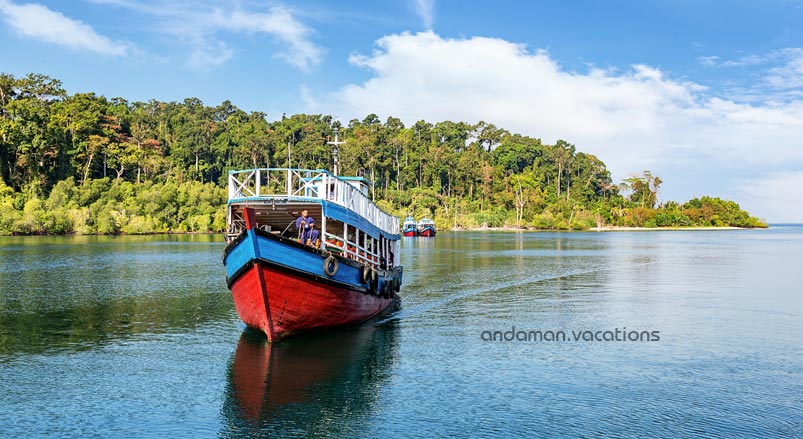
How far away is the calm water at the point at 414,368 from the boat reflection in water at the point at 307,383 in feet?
0.22

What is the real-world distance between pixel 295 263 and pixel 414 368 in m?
4.53

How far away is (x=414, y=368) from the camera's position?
18328 mm

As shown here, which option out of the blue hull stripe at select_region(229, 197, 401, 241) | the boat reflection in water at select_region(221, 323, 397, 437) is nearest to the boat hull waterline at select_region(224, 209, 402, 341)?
the boat reflection in water at select_region(221, 323, 397, 437)

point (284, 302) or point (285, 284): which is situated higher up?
point (285, 284)

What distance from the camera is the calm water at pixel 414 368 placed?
543 inches

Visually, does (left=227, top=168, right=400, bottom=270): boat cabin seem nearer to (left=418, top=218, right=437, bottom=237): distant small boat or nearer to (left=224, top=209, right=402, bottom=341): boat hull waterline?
(left=224, top=209, right=402, bottom=341): boat hull waterline

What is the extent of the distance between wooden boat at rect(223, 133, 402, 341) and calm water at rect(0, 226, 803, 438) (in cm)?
90

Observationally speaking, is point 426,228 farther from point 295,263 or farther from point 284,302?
point 295,263

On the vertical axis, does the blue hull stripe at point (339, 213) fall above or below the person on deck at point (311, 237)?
above

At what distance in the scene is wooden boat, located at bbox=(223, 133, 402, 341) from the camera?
62.6 ft

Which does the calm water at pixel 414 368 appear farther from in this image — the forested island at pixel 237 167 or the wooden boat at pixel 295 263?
the forested island at pixel 237 167

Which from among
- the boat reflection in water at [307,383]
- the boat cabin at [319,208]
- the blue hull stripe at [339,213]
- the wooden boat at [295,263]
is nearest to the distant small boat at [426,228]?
the boat cabin at [319,208]

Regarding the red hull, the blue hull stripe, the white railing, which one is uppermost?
the white railing

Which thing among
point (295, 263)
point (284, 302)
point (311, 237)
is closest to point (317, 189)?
point (311, 237)
